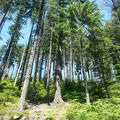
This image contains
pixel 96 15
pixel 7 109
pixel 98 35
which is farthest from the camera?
pixel 98 35

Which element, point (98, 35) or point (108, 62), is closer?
point (98, 35)

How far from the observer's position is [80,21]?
58.4ft

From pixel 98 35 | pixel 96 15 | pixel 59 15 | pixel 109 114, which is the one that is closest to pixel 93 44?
pixel 98 35

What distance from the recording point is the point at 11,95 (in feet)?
60.3

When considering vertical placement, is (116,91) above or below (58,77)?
below

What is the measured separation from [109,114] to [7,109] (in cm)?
896

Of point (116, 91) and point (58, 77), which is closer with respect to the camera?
point (116, 91)

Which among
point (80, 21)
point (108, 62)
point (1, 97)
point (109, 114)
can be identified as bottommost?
point (109, 114)

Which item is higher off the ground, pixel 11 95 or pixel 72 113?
pixel 11 95

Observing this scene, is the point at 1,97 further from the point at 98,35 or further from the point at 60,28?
the point at 98,35

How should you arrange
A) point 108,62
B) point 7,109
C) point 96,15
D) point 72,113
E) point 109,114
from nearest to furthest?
point 109,114, point 72,113, point 7,109, point 96,15, point 108,62

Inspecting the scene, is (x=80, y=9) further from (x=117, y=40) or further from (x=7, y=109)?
(x=7, y=109)

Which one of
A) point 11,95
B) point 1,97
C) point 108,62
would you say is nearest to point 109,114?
point 1,97

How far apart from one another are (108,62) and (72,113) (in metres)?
16.7
